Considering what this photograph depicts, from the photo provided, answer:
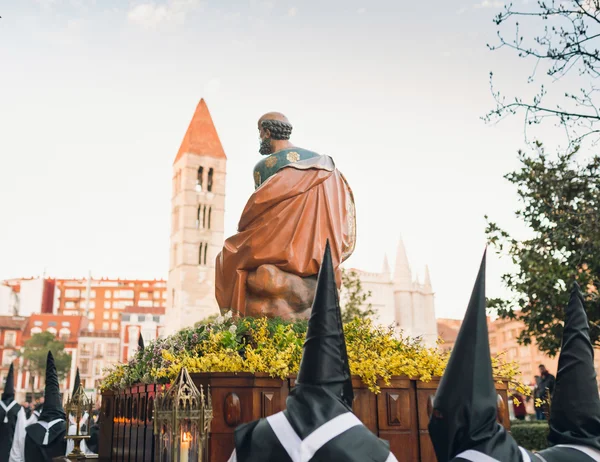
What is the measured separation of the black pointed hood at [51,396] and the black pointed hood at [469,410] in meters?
6.44

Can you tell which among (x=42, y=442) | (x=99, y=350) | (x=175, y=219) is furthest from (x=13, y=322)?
(x=42, y=442)

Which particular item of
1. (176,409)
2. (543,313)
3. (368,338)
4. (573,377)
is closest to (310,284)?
(368,338)

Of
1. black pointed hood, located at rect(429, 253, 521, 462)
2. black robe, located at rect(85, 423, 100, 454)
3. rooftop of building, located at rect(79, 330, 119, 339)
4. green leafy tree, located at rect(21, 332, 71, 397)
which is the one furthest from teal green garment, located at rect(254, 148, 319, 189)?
rooftop of building, located at rect(79, 330, 119, 339)

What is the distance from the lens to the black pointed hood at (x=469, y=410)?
266 cm

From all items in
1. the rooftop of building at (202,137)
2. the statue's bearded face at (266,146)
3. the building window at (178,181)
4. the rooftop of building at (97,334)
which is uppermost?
the rooftop of building at (202,137)

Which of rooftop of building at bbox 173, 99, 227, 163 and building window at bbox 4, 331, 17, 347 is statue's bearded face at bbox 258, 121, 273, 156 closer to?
rooftop of building at bbox 173, 99, 227, 163

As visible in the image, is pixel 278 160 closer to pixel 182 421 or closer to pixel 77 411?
pixel 77 411

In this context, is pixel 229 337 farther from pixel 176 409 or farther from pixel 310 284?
pixel 176 409

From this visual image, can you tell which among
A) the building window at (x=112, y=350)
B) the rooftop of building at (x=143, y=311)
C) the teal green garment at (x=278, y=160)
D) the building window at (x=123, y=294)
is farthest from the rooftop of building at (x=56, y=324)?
the teal green garment at (x=278, y=160)

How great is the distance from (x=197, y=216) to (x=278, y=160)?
62745 mm

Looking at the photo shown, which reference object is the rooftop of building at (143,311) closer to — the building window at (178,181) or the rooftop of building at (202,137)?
the building window at (178,181)

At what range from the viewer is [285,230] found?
6.98 meters

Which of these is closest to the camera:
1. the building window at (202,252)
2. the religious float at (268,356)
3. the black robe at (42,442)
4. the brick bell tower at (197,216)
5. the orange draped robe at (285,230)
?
the religious float at (268,356)

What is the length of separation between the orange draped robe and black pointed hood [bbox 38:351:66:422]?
263 cm
